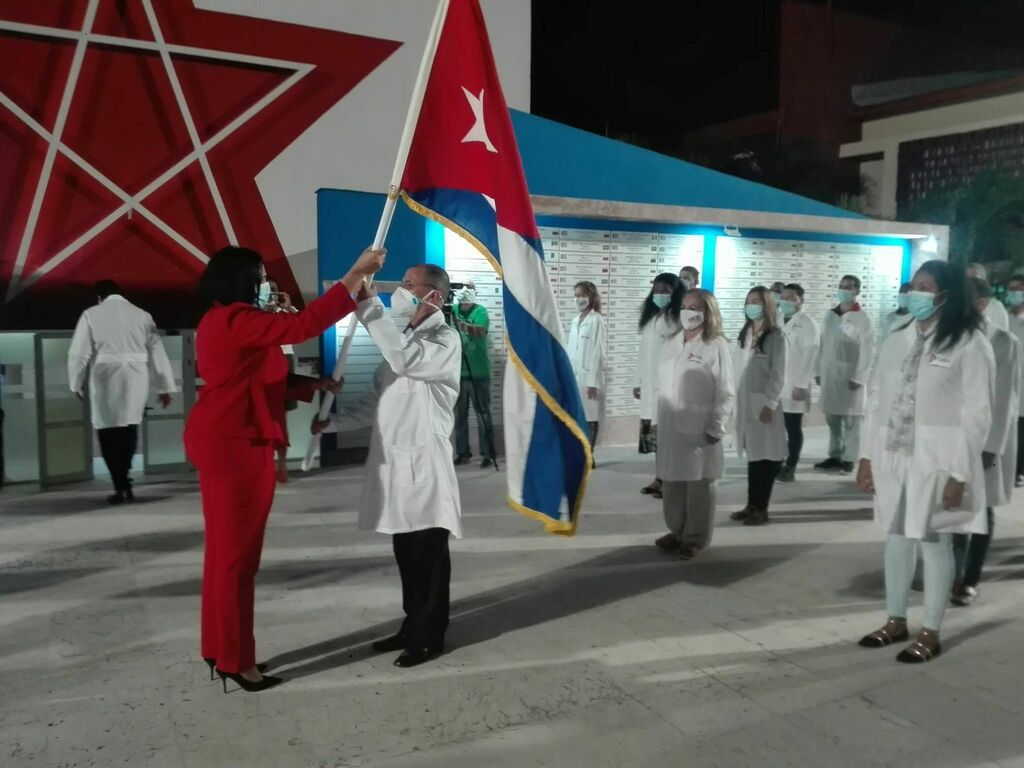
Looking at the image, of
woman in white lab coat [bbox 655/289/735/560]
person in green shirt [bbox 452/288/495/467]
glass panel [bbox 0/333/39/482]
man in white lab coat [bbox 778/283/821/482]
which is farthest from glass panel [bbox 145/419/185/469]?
man in white lab coat [bbox 778/283/821/482]

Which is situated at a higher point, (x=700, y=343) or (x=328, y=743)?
(x=700, y=343)

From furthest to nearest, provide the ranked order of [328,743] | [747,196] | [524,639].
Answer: [747,196]
[524,639]
[328,743]

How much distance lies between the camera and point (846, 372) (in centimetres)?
765

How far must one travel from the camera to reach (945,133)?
21719mm

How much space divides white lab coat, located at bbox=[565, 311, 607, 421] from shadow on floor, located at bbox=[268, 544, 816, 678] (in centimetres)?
234

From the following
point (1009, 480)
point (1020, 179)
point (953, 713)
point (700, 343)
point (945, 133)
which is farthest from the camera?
point (945, 133)

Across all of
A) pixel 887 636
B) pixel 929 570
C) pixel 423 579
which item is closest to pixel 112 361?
pixel 423 579

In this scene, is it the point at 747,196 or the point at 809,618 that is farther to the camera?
the point at 747,196

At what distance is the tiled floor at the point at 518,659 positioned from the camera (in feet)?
9.22

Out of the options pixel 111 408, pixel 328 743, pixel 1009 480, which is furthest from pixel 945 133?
pixel 328 743

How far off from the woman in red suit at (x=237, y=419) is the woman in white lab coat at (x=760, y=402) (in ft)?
10.9

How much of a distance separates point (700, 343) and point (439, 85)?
7.33 ft

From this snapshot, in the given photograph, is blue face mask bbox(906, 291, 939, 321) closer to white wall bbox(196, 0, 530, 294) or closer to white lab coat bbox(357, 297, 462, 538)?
white lab coat bbox(357, 297, 462, 538)

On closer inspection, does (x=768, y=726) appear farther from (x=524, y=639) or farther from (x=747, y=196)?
(x=747, y=196)
